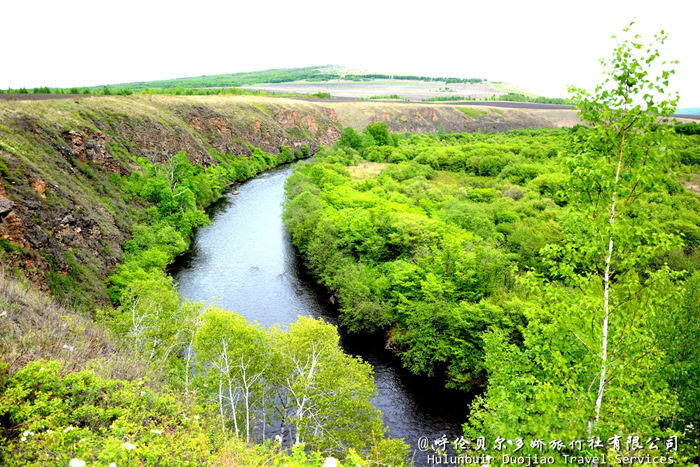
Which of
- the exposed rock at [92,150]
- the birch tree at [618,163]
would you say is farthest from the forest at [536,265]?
the exposed rock at [92,150]

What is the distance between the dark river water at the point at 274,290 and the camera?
28.0 metres

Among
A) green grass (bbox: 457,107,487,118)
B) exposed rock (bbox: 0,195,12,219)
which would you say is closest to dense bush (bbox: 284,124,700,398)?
exposed rock (bbox: 0,195,12,219)

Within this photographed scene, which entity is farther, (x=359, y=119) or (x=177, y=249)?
(x=359, y=119)

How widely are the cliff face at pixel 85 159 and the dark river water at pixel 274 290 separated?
9.48 m

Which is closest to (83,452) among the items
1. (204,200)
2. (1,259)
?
(1,259)

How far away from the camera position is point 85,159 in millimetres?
53062

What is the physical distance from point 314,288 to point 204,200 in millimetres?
35843

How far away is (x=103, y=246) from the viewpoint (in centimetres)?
4266

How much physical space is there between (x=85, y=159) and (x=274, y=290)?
30.9 m

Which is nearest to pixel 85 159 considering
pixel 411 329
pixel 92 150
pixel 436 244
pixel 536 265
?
pixel 92 150

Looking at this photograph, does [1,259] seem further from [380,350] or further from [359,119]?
[359,119]

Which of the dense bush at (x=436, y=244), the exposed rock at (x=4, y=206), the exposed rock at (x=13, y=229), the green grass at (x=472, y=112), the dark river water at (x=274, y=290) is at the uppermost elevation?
the green grass at (x=472, y=112)

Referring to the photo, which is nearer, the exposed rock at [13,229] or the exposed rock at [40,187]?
the exposed rock at [13,229]

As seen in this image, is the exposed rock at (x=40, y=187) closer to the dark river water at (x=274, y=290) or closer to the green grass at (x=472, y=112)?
the dark river water at (x=274, y=290)
